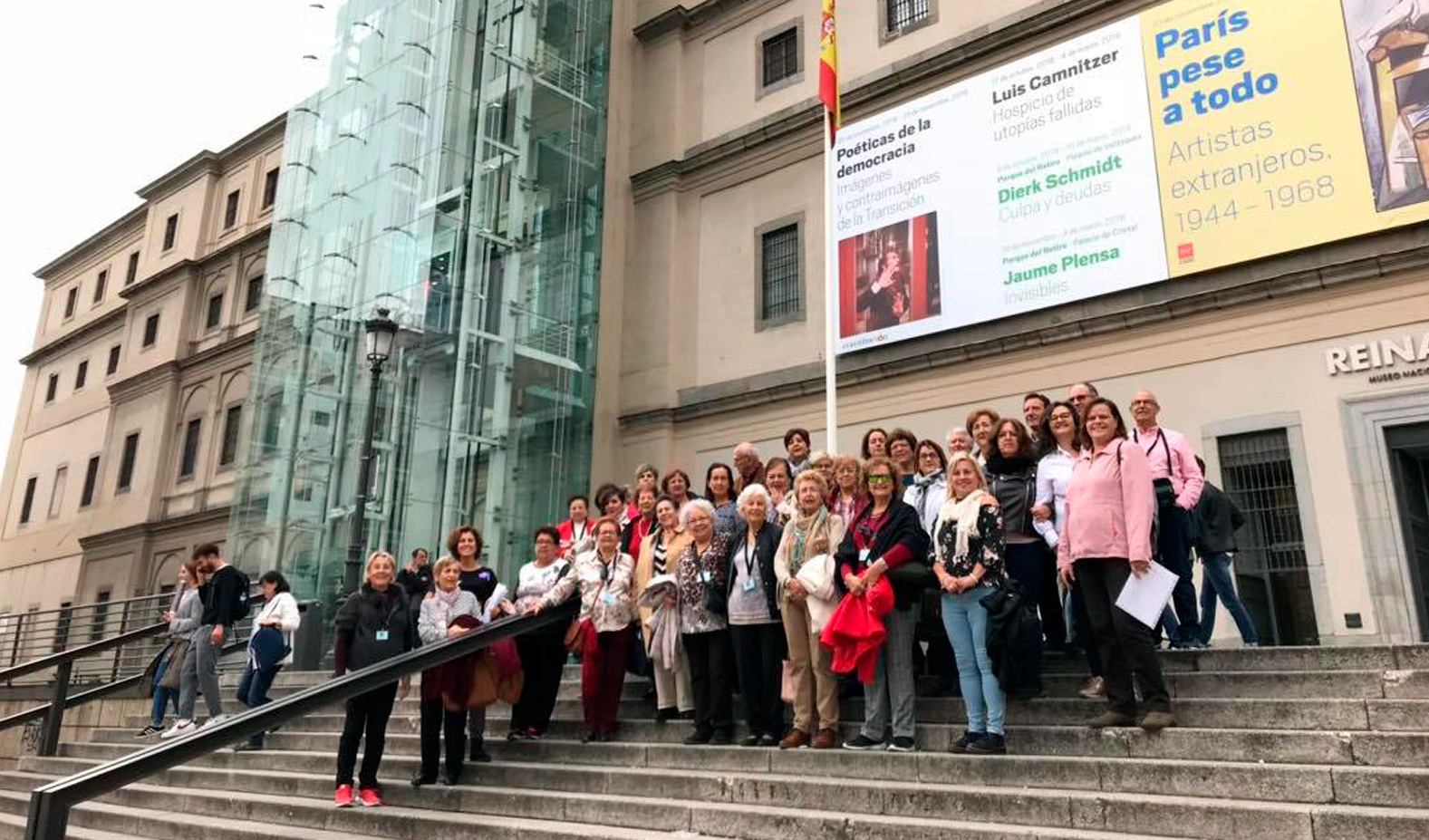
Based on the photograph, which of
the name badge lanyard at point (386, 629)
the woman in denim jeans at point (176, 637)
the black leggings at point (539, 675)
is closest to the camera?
the name badge lanyard at point (386, 629)

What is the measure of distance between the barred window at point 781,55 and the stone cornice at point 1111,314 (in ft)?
19.4

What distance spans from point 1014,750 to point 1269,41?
10747 mm

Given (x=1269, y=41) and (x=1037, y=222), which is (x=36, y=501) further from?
(x=1269, y=41)

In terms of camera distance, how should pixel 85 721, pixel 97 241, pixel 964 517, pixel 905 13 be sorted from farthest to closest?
pixel 97 241 → pixel 905 13 → pixel 85 721 → pixel 964 517

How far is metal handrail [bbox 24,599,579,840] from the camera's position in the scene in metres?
5.12

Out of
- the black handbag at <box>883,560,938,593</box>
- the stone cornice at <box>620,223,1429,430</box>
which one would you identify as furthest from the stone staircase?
the stone cornice at <box>620,223,1429,430</box>

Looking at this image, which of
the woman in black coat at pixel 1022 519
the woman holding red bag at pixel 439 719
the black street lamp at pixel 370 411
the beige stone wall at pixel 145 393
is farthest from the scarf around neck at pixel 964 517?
the beige stone wall at pixel 145 393

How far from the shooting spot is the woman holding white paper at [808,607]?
6.91 m

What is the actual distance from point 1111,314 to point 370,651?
34.1 feet

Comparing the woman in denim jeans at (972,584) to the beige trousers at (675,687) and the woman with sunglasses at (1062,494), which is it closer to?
the woman with sunglasses at (1062,494)

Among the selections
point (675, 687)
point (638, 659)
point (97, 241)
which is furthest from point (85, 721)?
point (97, 241)

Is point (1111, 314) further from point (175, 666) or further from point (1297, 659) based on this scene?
point (175, 666)

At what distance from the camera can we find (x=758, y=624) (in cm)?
739

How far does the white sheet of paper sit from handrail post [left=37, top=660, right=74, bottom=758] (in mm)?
11524
